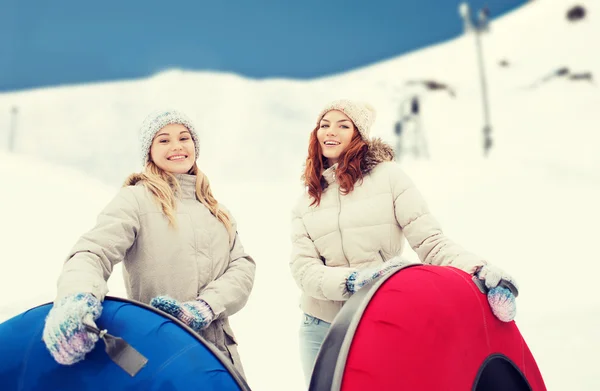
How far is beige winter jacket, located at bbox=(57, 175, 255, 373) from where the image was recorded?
65.2 inches

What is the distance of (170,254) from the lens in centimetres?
174

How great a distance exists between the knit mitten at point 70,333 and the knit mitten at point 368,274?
791mm

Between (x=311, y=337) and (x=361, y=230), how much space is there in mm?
473

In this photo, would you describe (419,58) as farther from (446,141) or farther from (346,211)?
(346,211)

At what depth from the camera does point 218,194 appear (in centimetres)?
1101

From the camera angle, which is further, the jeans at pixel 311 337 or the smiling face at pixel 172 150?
the jeans at pixel 311 337

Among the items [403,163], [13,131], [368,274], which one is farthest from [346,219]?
[13,131]

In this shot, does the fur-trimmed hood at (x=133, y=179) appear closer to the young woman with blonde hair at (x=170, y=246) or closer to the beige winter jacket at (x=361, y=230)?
the young woman with blonde hair at (x=170, y=246)

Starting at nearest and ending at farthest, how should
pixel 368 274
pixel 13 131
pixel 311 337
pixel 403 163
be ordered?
pixel 368 274 → pixel 311 337 → pixel 403 163 → pixel 13 131

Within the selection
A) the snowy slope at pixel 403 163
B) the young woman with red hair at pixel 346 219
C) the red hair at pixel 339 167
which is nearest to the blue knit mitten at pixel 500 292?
the young woman with red hair at pixel 346 219

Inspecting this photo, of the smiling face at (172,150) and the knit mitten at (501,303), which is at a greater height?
the smiling face at (172,150)

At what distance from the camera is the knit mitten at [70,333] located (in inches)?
48.2

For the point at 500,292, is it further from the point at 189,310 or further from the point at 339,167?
the point at 189,310

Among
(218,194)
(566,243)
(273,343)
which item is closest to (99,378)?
(273,343)
